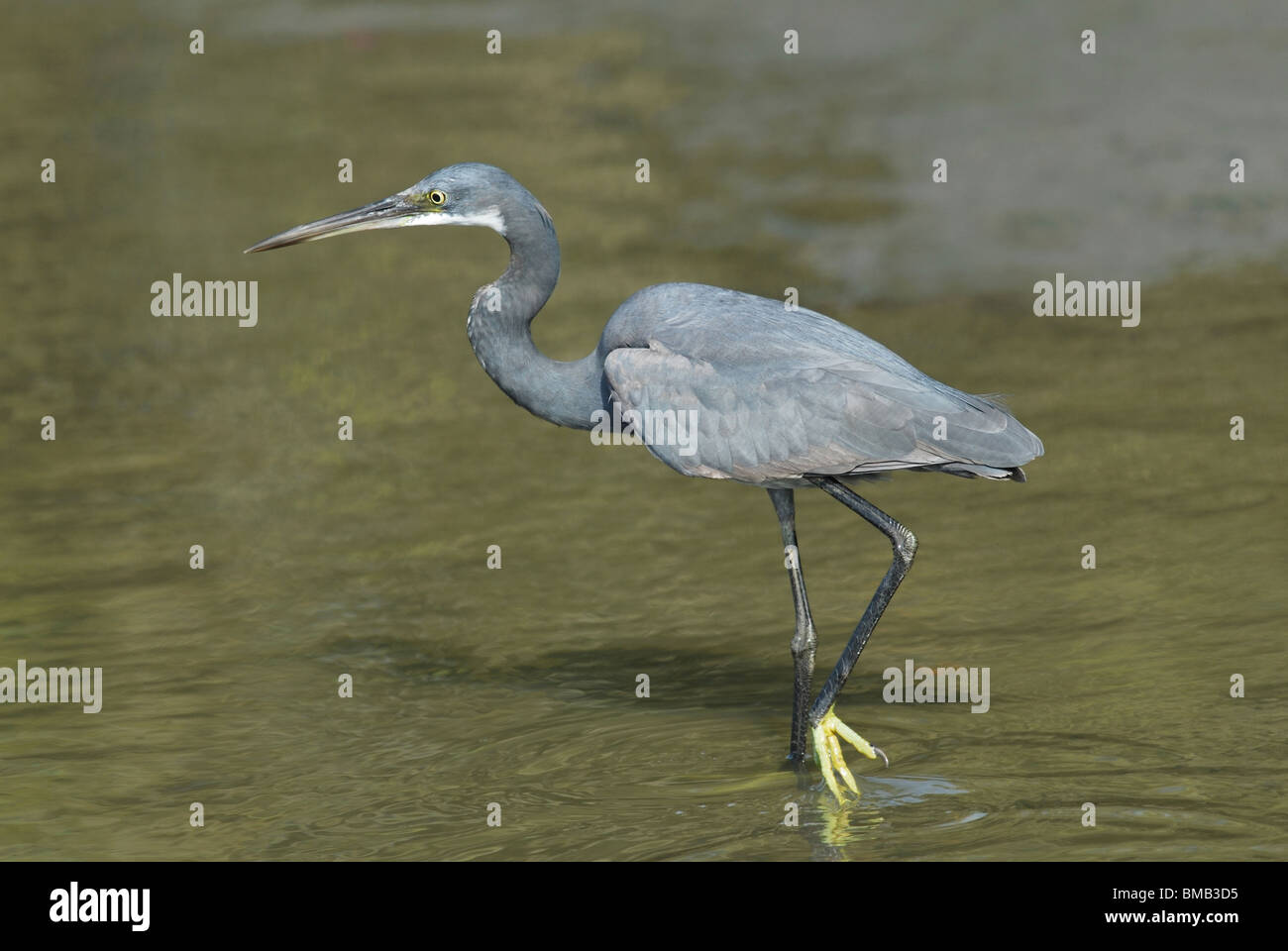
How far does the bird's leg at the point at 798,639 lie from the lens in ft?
31.0

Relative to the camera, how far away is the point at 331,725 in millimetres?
10352

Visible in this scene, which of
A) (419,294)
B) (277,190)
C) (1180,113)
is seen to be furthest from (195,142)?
(1180,113)

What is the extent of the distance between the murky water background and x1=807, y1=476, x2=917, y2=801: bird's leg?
0.62 feet

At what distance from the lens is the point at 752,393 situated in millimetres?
9148

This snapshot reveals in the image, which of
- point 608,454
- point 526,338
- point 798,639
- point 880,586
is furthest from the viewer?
point 608,454

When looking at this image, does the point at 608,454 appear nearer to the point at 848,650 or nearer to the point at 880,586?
the point at 848,650

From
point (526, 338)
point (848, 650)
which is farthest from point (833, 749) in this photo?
point (526, 338)

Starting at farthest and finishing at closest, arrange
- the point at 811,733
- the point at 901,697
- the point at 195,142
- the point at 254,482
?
the point at 195,142 < the point at 254,482 < the point at 901,697 < the point at 811,733

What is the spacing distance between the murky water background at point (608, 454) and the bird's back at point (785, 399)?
1.53 metres

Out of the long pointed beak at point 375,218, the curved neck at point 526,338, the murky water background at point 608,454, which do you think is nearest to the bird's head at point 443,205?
the long pointed beak at point 375,218

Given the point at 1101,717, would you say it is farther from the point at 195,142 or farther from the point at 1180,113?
the point at 195,142

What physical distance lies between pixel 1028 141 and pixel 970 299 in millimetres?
3278

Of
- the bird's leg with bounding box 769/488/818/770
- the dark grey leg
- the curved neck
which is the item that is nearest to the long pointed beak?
the curved neck

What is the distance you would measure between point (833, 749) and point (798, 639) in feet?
2.37
